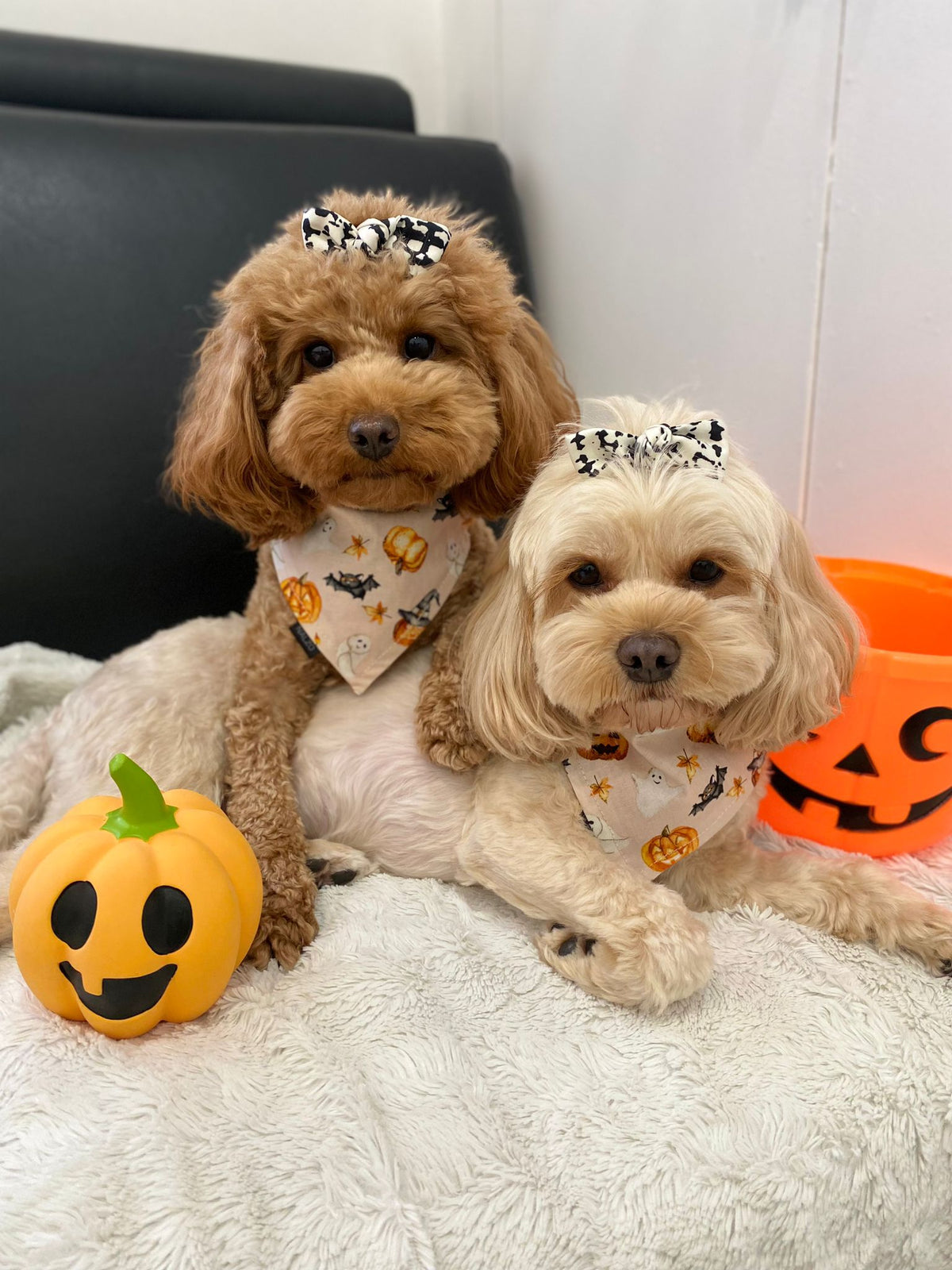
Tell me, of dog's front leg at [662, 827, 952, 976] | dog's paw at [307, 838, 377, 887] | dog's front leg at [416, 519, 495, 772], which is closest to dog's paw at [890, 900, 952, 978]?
dog's front leg at [662, 827, 952, 976]

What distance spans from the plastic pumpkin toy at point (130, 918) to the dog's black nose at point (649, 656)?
2.01 feet

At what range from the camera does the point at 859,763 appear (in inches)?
61.3

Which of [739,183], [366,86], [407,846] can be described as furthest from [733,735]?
[366,86]

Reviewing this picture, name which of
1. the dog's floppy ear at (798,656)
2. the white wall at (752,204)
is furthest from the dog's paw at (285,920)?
the white wall at (752,204)

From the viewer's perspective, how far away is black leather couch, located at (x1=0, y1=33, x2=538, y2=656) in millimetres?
2062

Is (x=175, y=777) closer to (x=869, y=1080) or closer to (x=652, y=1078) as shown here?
(x=652, y=1078)

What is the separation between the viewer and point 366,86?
2.63m

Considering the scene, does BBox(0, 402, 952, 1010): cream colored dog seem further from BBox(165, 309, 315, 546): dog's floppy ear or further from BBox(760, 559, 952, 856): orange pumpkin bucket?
BBox(165, 309, 315, 546): dog's floppy ear

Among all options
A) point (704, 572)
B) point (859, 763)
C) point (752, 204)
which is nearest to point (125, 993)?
point (704, 572)

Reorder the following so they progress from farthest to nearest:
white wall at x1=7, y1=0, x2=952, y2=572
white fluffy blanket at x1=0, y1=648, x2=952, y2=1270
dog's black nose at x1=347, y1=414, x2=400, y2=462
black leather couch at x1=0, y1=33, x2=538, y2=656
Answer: black leather couch at x1=0, y1=33, x2=538, y2=656 → white wall at x1=7, y1=0, x2=952, y2=572 → dog's black nose at x1=347, y1=414, x2=400, y2=462 → white fluffy blanket at x1=0, y1=648, x2=952, y2=1270

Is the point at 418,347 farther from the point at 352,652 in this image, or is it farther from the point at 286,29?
the point at 286,29

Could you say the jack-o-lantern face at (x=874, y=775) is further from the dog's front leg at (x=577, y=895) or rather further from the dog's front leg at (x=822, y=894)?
the dog's front leg at (x=577, y=895)

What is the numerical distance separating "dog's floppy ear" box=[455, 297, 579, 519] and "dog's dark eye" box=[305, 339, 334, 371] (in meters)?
0.27

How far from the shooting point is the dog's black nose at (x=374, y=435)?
133cm
